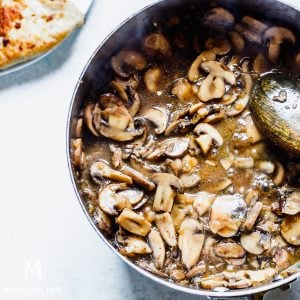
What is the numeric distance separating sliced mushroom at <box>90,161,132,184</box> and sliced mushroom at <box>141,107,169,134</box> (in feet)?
0.70

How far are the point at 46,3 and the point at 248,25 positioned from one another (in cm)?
85

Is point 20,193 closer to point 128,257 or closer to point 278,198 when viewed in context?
point 128,257

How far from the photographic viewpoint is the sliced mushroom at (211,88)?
2.35 meters

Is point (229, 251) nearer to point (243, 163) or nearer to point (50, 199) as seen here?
point (243, 163)

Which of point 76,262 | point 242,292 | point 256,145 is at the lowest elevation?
point 76,262

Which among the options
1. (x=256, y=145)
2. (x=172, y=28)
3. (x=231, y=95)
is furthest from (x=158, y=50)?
(x=256, y=145)

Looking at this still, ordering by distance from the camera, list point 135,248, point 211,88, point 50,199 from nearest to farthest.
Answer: point 135,248 → point 211,88 → point 50,199

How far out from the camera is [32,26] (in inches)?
102

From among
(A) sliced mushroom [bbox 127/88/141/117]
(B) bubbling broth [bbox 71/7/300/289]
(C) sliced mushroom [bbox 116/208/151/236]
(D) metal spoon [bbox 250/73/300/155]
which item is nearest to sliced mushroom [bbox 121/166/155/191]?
(B) bubbling broth [bbox 71/7/300/289]

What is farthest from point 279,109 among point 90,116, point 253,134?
point 90,116

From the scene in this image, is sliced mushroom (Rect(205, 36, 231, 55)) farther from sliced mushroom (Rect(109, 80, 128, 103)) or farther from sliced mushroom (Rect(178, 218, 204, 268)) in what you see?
sliced mushroom (Rect(178, 218, 204, 268))

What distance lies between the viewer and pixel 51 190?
2559 mm

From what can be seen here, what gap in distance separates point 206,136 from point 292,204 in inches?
15.7

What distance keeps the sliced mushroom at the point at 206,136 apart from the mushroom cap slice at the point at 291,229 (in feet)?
1.24
